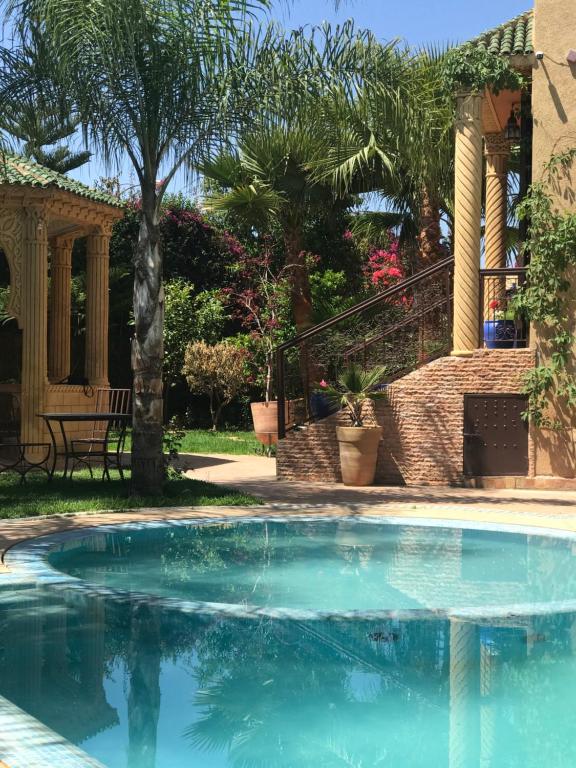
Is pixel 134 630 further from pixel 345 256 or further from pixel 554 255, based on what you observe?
Result: pixel 345 256

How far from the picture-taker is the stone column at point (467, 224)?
Result: 47.4 feet

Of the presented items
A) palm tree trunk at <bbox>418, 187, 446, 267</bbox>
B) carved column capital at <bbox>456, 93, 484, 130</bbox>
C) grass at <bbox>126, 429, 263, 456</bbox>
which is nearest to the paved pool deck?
grass at <bbox>126, 429, 263, 456</bbox>

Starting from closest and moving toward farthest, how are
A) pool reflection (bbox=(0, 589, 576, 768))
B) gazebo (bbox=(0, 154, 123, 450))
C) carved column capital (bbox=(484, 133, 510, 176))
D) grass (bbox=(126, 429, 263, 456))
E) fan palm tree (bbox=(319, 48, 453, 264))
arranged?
1. pool reflection (bbox=(0, 589, 576, 768))
2. fan palm tree (bbox=(319, 48, 453, 264))
3. gazebo (bbox=(0, 154, 123, 450))
4. carved column capital (bbox=(484, 133, 510, 176))
5. grass (bbox=(126, 429, 263, 456))

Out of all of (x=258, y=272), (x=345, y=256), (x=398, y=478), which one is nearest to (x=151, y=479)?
(x=398, y=478)

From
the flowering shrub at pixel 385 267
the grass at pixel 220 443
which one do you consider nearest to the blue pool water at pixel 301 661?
the grass at pixel 220 443

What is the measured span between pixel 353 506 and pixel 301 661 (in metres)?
6.36

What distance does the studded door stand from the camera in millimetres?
14281

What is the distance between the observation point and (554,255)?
45.8ft

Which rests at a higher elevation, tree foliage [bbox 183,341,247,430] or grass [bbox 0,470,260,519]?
tree foliage [bbox 183,341,247,430]

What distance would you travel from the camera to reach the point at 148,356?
37.7 ft

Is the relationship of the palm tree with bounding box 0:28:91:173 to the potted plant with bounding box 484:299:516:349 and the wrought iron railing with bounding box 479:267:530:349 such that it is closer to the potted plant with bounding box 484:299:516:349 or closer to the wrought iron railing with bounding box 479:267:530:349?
the wrought iron railing with bounding box 479:267:530:349

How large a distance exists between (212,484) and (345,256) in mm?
14365

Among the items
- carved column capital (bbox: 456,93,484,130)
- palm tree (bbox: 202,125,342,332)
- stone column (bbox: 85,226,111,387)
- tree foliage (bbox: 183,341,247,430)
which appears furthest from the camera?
tree foliage (bbox: 183,341,247,430)

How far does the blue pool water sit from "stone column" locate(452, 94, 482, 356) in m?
6.02
